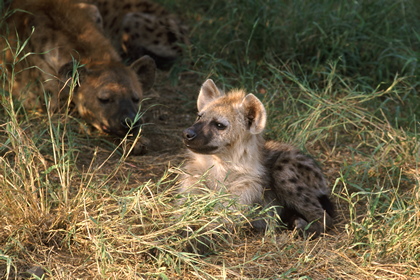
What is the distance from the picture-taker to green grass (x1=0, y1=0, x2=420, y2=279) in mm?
3152

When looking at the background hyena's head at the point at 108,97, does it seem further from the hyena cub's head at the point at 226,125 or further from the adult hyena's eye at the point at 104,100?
the hyena cub's head at the point at 226,125

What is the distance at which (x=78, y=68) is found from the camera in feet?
15.3

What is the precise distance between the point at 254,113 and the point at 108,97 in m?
1.33

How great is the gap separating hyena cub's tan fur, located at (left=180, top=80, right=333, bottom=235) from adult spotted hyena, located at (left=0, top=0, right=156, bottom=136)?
37.6 inches

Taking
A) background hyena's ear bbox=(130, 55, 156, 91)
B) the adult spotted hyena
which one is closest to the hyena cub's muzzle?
the adult spotted hyena

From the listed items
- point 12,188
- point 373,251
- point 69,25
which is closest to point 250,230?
point 373,251

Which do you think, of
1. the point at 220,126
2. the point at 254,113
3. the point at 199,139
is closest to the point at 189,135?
the point at 199,139

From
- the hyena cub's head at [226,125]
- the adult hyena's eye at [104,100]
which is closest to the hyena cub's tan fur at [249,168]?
the hyena cub's head at [226,125]

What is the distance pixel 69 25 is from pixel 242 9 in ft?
5.52

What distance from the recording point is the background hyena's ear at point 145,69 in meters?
5.05

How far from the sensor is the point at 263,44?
5773 mm

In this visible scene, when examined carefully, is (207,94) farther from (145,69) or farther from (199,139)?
(145,69)

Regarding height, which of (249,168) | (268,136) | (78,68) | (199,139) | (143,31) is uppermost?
(199,139)

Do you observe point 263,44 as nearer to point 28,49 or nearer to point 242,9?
point 242,9
